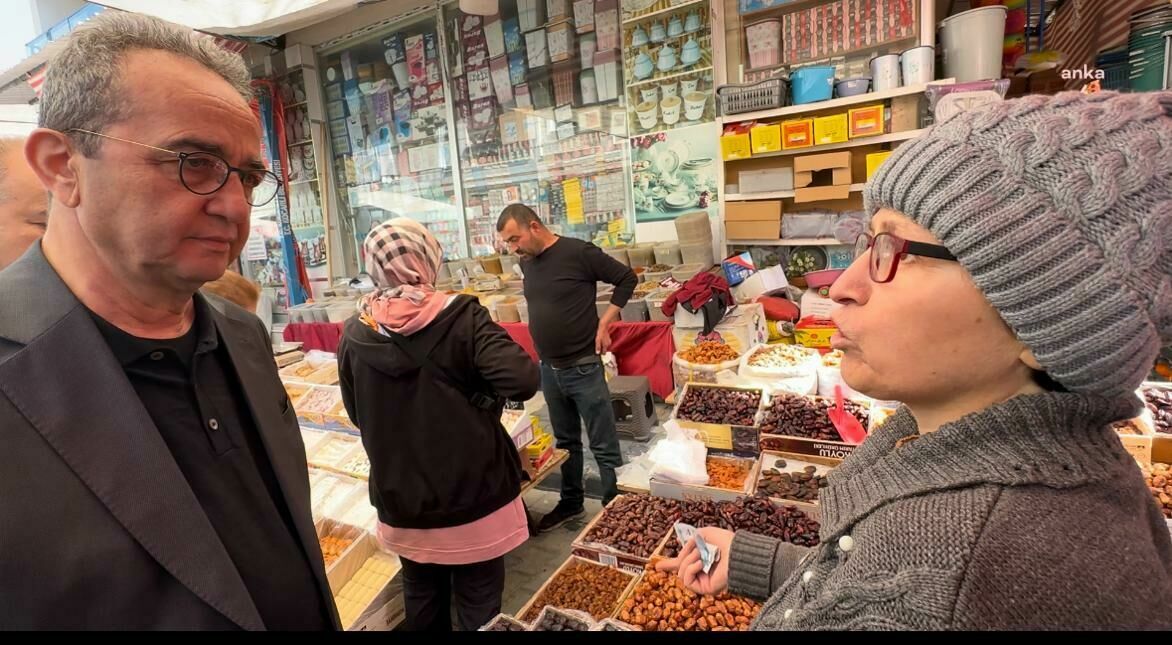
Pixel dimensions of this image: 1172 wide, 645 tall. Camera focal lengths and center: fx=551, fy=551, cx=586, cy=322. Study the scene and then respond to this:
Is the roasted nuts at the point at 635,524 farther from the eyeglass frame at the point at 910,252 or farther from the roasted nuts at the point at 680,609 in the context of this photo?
the eyeglass frame at the point at 910,252

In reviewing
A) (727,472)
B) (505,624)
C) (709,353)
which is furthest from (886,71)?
(505,624)

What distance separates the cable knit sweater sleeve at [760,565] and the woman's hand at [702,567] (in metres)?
0.02

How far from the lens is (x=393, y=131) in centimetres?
723

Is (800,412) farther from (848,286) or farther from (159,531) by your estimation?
(159,531)

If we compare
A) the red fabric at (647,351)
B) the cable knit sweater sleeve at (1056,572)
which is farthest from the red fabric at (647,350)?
the cable knit sweater sleeve at (1056,572)

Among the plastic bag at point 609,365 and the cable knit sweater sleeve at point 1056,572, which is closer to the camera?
the cable knit sweater sleeve at point 1056,572

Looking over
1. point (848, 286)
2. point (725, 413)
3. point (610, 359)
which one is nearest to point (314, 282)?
point (610, 359)

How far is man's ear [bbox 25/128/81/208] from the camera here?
88 centimetres

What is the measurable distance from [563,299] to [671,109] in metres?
2.82

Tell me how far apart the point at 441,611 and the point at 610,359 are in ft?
8.08

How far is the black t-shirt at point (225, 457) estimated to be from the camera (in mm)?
1006

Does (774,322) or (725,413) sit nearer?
(725,413)

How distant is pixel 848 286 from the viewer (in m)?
0.85

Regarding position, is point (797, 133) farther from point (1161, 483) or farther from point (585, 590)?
point (585, 590)
